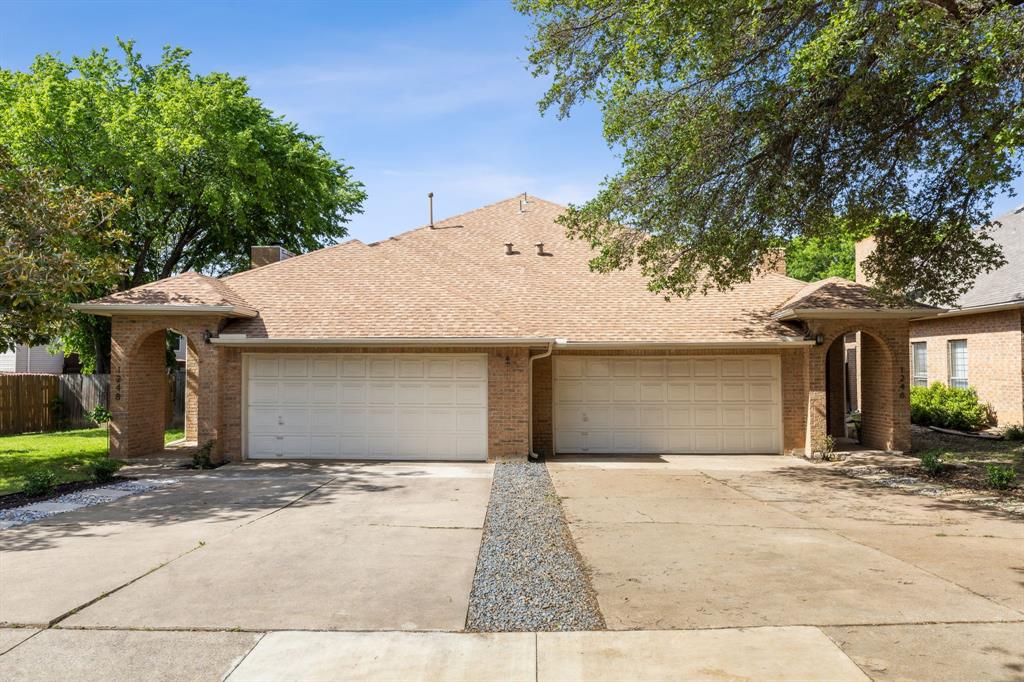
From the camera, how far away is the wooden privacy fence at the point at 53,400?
831 inches

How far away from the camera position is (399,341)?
13.8 metres

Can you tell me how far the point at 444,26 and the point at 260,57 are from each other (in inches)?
142

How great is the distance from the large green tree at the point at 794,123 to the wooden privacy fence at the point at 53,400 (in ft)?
61.4

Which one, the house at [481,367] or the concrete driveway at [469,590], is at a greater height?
the house at [481,367]

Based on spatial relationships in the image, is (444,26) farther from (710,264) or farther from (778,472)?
(778,472)

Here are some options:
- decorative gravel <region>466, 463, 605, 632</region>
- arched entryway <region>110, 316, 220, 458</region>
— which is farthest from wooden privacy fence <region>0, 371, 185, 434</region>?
decorative gravel <region>466, 463, 605, 632</region>

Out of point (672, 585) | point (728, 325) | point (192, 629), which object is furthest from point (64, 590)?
point (728, 325)

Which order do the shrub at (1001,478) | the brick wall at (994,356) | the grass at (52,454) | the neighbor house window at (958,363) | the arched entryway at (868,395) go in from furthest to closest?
the neighbor house window at (958,363)
the brick wall at (994,356)
the arched entryway at (868,395)
the grass at (52,454)
the shrub at (1001,478)

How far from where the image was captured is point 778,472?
509 inches

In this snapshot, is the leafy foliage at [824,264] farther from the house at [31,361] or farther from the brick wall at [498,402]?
the house at [31,361]

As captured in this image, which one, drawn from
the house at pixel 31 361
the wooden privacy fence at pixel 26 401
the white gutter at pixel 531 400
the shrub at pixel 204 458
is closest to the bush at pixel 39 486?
the shrub at pixel 204 458

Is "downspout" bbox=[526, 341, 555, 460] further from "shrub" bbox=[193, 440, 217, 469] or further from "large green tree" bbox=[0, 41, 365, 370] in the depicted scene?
"large green tree" bbox=[0, 41, 365, 370]

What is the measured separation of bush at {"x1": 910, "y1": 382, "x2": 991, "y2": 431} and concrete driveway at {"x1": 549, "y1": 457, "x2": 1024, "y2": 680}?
9.48 meters

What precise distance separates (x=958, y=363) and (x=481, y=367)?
15079 millimetres
